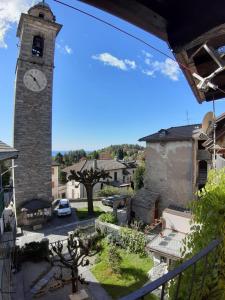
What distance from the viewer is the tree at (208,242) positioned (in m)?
2.91

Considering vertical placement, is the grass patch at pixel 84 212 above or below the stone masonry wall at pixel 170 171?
below

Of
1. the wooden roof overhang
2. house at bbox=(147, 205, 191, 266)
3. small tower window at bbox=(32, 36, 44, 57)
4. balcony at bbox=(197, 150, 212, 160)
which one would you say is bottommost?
house at bbox=(147, 205, 191, 266)

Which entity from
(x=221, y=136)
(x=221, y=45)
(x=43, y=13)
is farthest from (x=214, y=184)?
(x=43, y=13)

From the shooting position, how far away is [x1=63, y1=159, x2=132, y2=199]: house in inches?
1460

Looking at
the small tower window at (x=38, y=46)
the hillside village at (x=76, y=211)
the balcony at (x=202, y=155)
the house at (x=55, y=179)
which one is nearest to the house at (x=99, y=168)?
the house at (x=55, y=179)

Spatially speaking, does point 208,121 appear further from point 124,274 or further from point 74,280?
point 124,274

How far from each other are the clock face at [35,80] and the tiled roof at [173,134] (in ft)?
33.6

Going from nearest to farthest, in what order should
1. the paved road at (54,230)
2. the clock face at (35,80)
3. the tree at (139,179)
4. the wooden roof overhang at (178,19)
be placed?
the wooden roof overhang at (178,19) < the paved road at (54,230) < the clock face at (35,80) < the tree at (139,179)

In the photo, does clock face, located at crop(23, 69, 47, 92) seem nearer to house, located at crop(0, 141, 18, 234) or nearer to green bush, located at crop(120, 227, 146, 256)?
house, located at crop(0, 141, 18, 234)

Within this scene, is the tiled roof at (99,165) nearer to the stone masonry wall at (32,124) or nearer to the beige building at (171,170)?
the stone masonry wall at (32,124)

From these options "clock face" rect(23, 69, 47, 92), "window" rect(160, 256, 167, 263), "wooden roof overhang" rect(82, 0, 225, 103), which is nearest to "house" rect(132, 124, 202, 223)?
"window" rect(160, 256, 167, 263)

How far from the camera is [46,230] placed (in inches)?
821

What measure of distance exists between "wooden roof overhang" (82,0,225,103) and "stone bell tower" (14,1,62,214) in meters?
20.2

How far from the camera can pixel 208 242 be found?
10.2 ft
